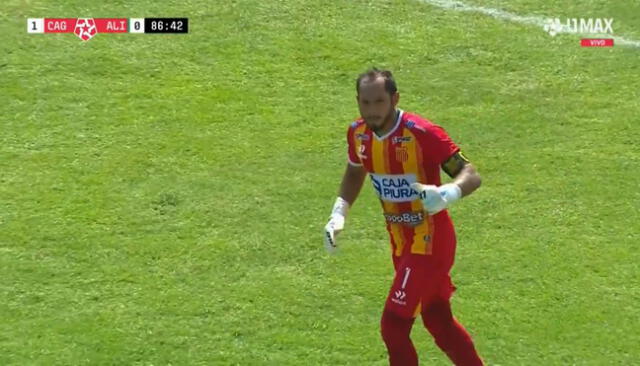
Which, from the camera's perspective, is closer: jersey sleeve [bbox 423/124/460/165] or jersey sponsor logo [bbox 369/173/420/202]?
jersey sleeve [bbox 423/124/460/165]

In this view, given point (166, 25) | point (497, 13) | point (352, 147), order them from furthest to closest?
point (497, 13)
point (166, 25)
point (352, 147)

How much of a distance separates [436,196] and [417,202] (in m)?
0.61


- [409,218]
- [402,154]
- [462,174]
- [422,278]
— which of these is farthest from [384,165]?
[422,278]

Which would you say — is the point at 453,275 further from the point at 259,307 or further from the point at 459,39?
the point at 459,39

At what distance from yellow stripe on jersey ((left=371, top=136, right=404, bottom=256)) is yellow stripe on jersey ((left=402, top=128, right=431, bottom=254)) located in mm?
124

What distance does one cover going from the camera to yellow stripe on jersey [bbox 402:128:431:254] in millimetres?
6824

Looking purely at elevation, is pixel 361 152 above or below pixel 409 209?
above

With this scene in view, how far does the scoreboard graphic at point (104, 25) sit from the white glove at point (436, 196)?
806 cm

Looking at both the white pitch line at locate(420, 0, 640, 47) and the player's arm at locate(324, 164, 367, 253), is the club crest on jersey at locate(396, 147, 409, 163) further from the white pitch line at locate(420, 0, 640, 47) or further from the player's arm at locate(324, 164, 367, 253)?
the white pitch line at locate(420, 0, 640, 47)

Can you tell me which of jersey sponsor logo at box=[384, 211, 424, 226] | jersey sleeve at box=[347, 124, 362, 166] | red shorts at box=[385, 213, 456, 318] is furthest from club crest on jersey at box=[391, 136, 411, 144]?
red shorts at box=[385, 213, 456, 318]

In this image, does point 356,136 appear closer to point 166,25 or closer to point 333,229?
point 333,229

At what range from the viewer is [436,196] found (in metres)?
6.33

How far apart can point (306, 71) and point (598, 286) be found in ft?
17.6

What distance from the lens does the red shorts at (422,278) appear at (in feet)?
22.3
